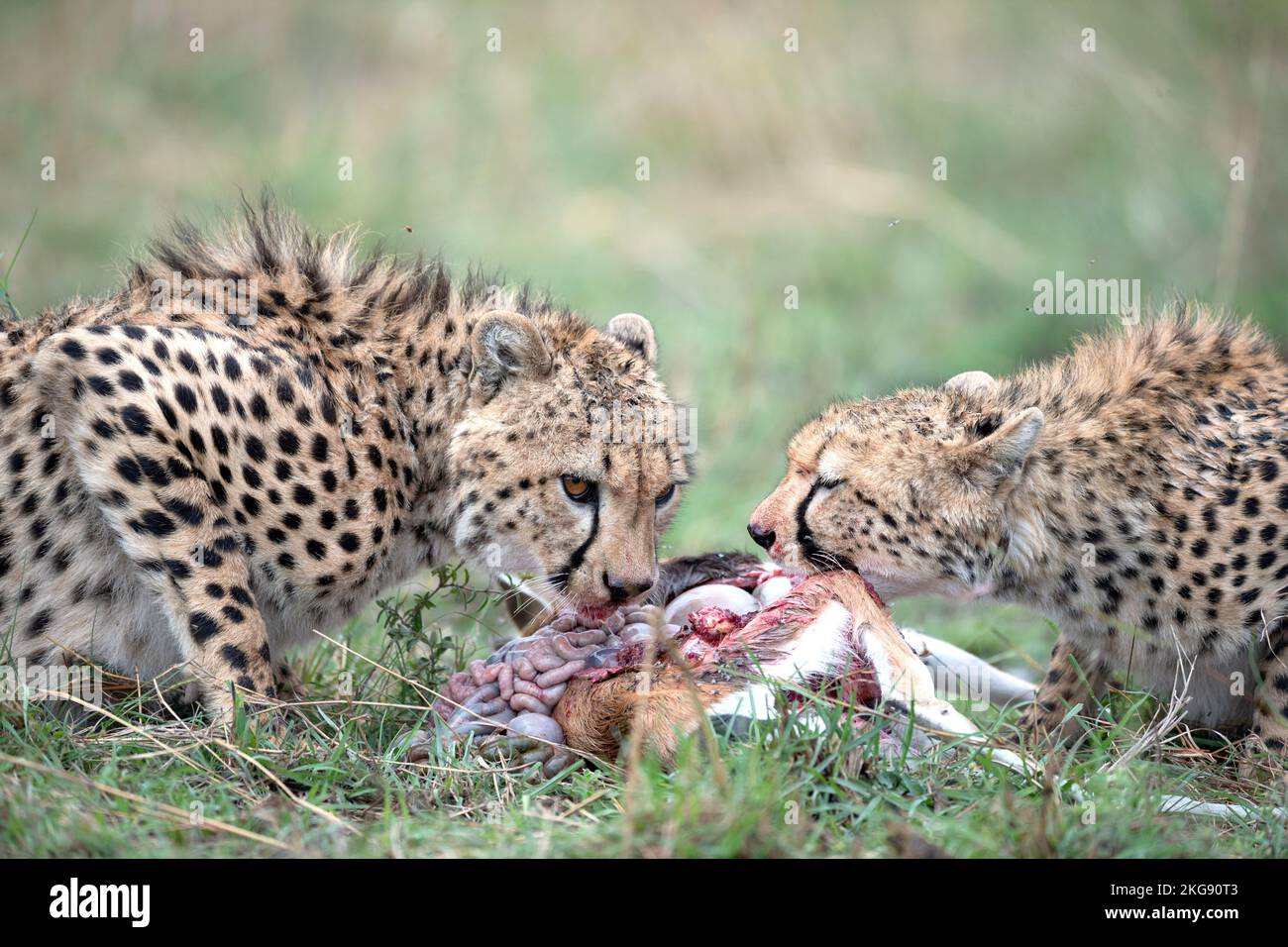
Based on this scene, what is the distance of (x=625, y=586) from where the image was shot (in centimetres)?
412

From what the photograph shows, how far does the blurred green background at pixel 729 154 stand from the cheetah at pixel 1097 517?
3.45 meters

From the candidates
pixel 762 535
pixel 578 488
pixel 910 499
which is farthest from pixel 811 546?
pixel 578 488

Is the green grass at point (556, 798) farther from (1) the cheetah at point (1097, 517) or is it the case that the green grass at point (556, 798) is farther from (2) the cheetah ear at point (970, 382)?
(2) the cheetah ear at point (970, 382)

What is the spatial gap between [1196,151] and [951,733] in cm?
755

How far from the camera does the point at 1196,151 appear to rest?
32.1ft

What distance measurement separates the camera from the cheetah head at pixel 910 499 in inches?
169

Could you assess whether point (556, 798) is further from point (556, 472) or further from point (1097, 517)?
point (1097, 517)

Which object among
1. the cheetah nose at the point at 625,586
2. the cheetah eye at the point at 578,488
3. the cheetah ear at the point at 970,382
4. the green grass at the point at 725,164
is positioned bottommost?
the cheetah nose at the point at 625,586

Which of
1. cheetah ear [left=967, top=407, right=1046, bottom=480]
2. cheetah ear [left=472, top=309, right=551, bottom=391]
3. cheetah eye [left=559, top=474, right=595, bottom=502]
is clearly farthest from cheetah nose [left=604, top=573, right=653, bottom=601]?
cheetah ear [left=967, top=407, right=1046, bottom=480]

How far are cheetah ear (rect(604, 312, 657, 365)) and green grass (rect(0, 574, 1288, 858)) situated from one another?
1533 millimetres

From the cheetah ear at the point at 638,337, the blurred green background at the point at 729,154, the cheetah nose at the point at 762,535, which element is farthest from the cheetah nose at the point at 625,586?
the blurred green background at the point at 729,154

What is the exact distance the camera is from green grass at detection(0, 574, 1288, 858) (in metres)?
3.11

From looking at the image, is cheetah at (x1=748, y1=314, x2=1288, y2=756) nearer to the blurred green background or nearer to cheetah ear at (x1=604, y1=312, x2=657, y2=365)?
cheetah ear at (x1=604, y1=312, x2=657, y2=365)
